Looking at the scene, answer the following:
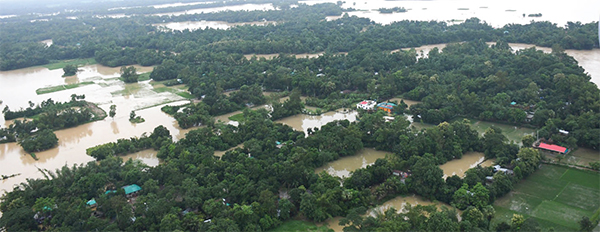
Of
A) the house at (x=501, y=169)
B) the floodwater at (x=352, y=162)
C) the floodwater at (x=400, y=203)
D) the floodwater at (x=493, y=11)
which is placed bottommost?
the floodwater at (x=493, y=11)

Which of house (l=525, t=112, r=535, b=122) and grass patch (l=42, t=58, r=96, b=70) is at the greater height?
grass patch (l=42, t=58, r=96, b=70)

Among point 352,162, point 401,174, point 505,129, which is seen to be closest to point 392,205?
point 401,174

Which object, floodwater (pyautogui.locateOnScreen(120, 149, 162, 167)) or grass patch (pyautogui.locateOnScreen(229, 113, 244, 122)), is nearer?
floodwater (pyautogui.locateOnScreen(120, 149, 162, 167))

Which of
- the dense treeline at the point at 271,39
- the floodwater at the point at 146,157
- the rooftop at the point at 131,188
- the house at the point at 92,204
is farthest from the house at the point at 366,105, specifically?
the house at the point at 92,204

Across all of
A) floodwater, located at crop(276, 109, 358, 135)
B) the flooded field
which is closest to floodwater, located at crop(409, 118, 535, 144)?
the flooded field

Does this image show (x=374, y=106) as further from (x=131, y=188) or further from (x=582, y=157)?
(x=131, y=188)

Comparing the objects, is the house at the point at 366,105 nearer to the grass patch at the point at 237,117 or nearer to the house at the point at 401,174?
the grass patch at the point at 237,117

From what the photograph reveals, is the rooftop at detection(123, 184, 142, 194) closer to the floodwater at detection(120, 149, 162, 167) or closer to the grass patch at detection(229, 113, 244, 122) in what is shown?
the floodwater at detection(120, 149, 162, 167)

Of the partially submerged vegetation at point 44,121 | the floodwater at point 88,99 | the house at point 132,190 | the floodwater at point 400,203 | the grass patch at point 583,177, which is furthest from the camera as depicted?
the partially submerged vegetation at point 44,121
